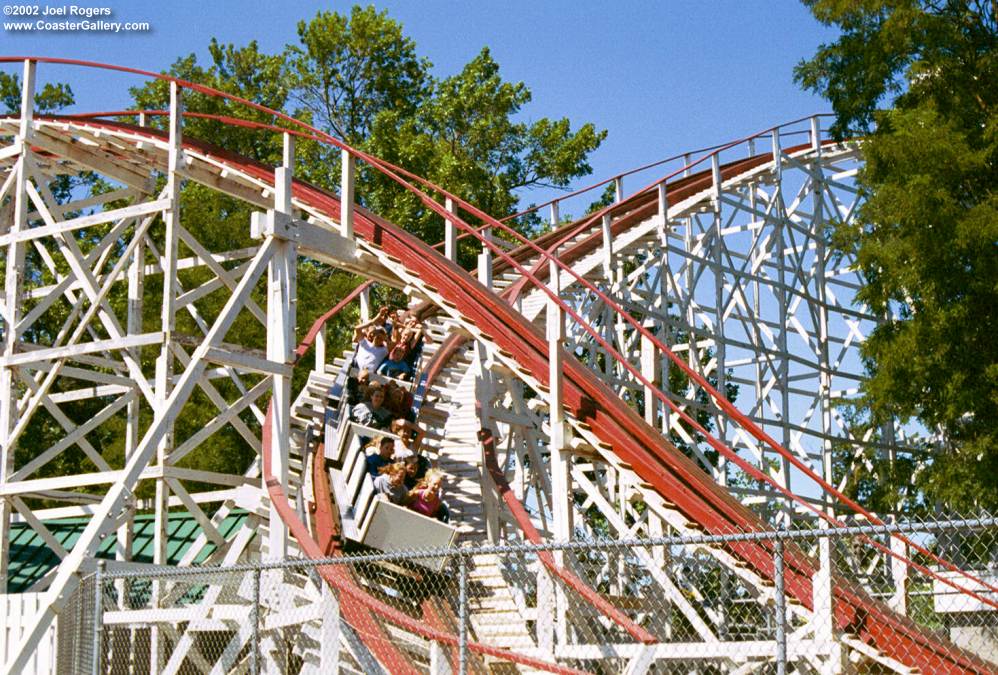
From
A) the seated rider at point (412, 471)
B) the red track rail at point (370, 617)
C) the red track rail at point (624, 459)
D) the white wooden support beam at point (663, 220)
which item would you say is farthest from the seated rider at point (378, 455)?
the white wooden support beam at point (663, 220)

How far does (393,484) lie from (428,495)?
0.33 metres

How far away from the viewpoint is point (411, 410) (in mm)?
13859

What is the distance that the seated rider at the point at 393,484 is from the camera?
1261cm

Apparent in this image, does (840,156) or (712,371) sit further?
(712,371)

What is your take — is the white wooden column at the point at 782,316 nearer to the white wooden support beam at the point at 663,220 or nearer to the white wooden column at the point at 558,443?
the white wooden support beam at the point at 663,220

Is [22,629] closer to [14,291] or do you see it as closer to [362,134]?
[14,291]

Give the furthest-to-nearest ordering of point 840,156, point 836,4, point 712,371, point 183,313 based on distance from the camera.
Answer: point 183,313
point 712,371
point 840,156
point 836,4

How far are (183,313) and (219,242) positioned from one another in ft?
5.05

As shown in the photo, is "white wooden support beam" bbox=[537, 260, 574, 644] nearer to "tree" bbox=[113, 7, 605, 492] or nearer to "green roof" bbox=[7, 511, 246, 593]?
"green roof" bbox=[7, 511, 246, 593]

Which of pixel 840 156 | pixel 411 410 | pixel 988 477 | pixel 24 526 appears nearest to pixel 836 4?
pixel 840 156

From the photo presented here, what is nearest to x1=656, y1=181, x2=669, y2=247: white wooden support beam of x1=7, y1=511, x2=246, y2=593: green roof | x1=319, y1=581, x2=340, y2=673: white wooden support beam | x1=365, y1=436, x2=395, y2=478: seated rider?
x1=7, y1=511, x2=246, y2=593: green roof

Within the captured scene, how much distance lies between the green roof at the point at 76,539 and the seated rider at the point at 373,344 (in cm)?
492

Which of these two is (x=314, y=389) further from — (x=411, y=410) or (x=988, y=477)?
(x=988, y=477)

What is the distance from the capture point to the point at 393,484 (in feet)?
41.4
